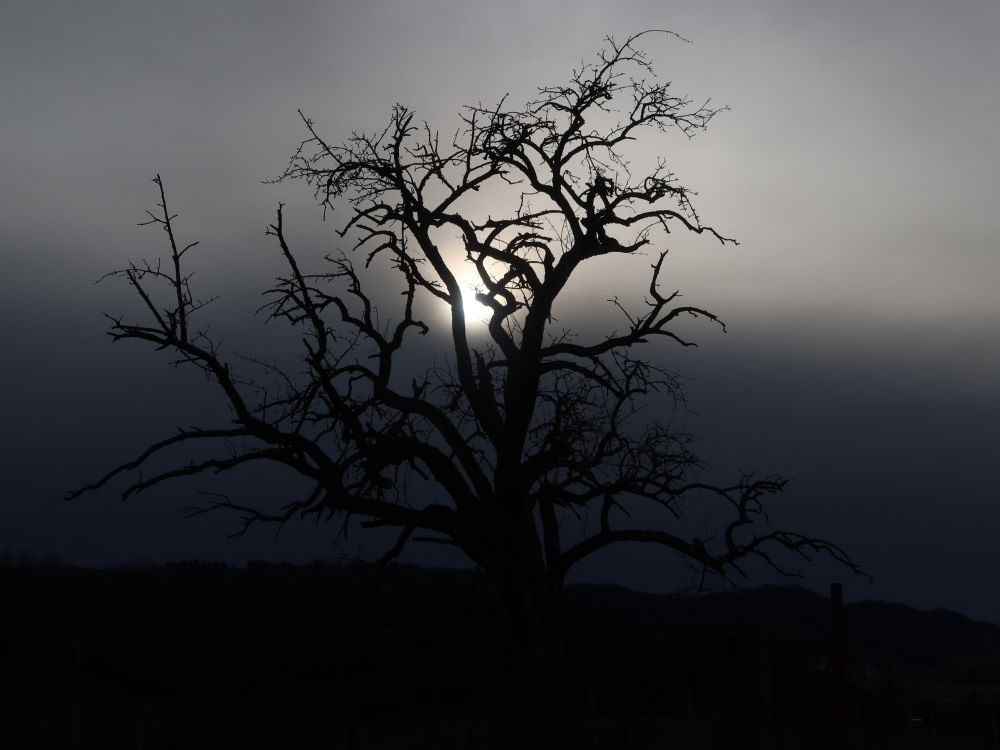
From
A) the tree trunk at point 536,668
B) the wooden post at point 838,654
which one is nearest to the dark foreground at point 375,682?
the wooden post at point 838,654

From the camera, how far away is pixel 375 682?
48.8m

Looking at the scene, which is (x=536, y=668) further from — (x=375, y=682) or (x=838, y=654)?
(x=375, y=682)

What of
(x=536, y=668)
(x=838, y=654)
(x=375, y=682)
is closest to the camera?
(x=838, y=654)

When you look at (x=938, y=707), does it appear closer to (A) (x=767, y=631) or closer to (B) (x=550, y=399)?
(A) (x=767, y=631)

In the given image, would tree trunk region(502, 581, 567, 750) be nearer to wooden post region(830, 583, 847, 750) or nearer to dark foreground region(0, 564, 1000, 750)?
wooden post region(830, 583, 847, 750)

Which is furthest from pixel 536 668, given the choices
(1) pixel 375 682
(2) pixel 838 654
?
(1) pixel 375 682

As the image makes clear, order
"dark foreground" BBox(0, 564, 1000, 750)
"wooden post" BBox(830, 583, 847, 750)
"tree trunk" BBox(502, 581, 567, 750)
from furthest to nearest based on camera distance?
"dark foreground" BBox(0, 564, 1000, 750), "tree trunk" BBox(502, 581, 567, 750), "wooden post" BBox(830, 583, 847, 750)

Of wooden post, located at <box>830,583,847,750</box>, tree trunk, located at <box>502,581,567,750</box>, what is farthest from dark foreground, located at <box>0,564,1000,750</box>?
tree trunk, located at <box>502,581,567,750</box>

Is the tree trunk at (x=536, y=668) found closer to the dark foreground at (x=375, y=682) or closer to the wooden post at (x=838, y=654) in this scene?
the wooden post at (x=838, y=654)

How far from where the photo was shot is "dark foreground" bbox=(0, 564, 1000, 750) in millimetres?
34625

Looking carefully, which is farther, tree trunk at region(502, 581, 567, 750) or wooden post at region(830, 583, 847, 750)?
tree trunk at region(502, 581, 567, 750)

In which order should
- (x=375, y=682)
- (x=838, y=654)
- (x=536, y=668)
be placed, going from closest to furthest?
1. (x=838, y=654)
2. (x=536, y=668)
3. (x=375, y=682)

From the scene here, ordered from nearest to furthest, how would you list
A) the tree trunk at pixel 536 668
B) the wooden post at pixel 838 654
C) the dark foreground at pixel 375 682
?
the wooden post at pixel 838 654, the tree trunk at pixel 536 668, the dark foreground at pixel 375 682

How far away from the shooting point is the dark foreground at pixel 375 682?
34625 millimetres
